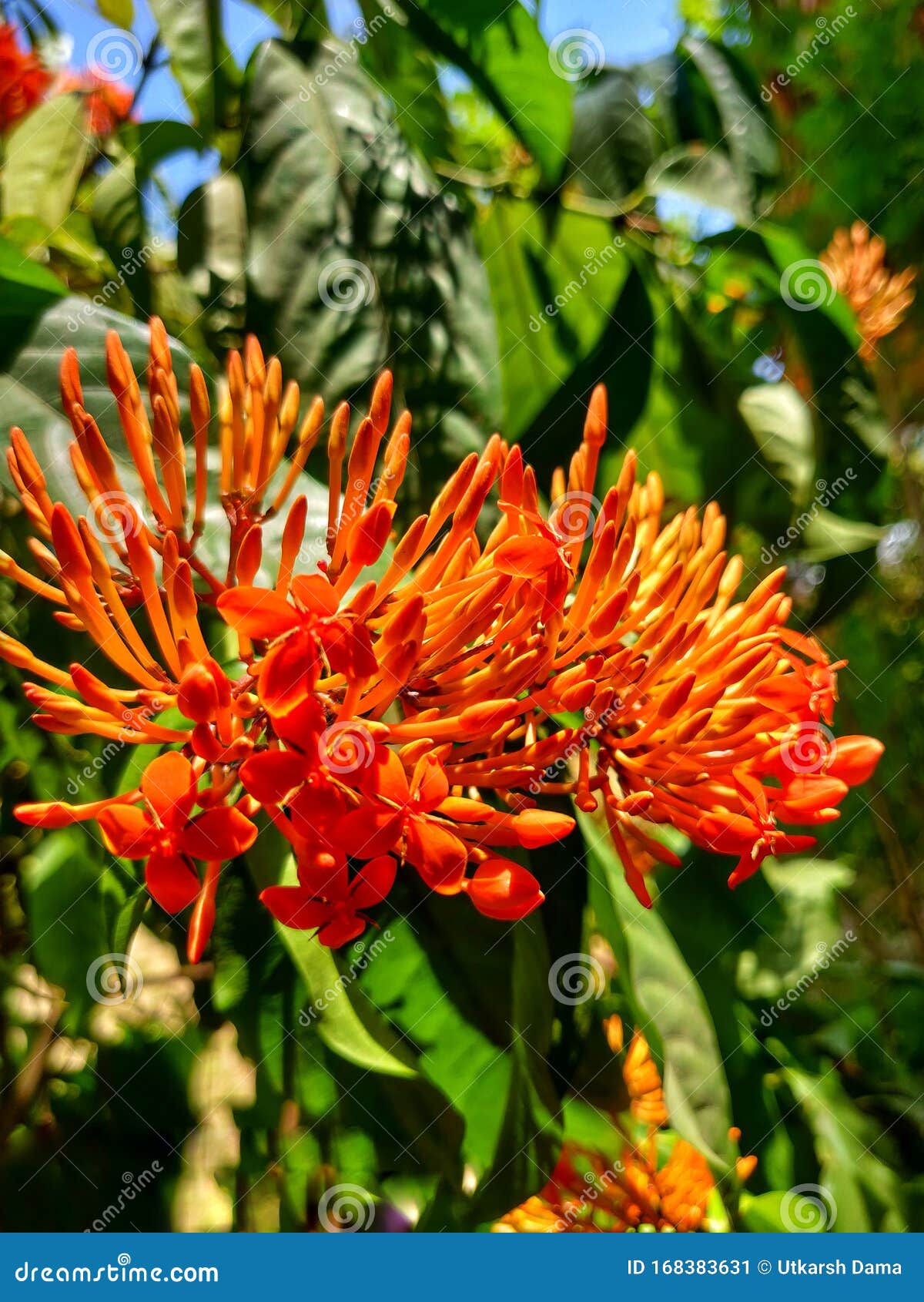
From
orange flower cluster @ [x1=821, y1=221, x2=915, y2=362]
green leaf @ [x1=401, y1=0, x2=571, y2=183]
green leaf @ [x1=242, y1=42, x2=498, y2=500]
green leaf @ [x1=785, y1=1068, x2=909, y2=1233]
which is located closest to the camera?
green leaf @ [x1=242, y1=42, x2=498, y2=500]

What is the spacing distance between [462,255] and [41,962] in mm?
571

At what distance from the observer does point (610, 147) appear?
1000 mm

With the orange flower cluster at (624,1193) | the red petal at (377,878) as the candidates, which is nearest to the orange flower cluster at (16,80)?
the red petal at (377,878)

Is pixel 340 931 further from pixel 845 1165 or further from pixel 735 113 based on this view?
pixel 735 113

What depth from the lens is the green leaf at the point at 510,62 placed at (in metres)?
0.81

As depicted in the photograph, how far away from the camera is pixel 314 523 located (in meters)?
0.56

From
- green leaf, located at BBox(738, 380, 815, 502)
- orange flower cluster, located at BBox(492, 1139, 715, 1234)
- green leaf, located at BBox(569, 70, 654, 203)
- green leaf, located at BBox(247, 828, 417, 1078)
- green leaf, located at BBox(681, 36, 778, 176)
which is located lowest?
orange flower cluster, located at BBox(492, 1139, 715, 1234)

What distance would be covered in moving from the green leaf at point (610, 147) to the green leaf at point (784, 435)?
0.25 m

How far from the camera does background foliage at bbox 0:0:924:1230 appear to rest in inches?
23.3

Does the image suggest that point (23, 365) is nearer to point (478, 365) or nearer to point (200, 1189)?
point (478, 365)

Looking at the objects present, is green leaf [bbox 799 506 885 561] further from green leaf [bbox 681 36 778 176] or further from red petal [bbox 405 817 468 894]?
red petal [bbox 405 817 468 894]

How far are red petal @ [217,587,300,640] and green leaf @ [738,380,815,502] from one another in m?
0.75

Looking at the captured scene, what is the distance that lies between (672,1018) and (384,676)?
0.34 m

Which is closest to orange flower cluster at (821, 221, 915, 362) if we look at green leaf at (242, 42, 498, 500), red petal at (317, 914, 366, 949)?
green leaf at (242, 42, 498, 500)
